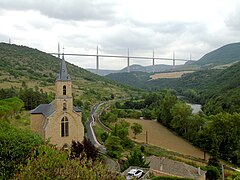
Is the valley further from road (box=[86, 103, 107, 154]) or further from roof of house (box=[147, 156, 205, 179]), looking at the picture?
roof of house (box=[147, 156, 205, 179])

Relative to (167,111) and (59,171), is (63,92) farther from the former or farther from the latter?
(167,111)

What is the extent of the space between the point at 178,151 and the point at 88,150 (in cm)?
2177

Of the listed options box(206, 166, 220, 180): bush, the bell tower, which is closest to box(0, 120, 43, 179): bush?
the bell tower

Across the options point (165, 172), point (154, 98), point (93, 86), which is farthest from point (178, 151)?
point (93, 86)

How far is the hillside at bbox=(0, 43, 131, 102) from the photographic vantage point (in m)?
98.1

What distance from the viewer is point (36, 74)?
370 feet

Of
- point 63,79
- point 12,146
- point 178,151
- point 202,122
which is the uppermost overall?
point 63,79

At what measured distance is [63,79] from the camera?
35.8 metres

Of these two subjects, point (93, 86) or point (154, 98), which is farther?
point (93, 86)

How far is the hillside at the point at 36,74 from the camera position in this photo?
98.1 m

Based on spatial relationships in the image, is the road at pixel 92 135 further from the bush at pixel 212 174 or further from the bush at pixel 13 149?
the bush at pixel 13 149

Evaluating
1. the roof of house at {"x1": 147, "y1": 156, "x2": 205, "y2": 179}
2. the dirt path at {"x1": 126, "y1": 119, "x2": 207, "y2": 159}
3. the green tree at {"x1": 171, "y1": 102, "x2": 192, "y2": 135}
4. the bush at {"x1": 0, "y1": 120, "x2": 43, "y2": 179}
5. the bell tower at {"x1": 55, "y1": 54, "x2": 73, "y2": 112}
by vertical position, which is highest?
the bell tower at {"x1": 55, "y1": 54, "x2": 73, "y2": 112}

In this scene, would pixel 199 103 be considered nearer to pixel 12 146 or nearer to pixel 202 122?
pixel 202 122

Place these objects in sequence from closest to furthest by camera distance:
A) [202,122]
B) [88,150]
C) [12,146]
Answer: [12,146] → [88,150] → [202,122]
